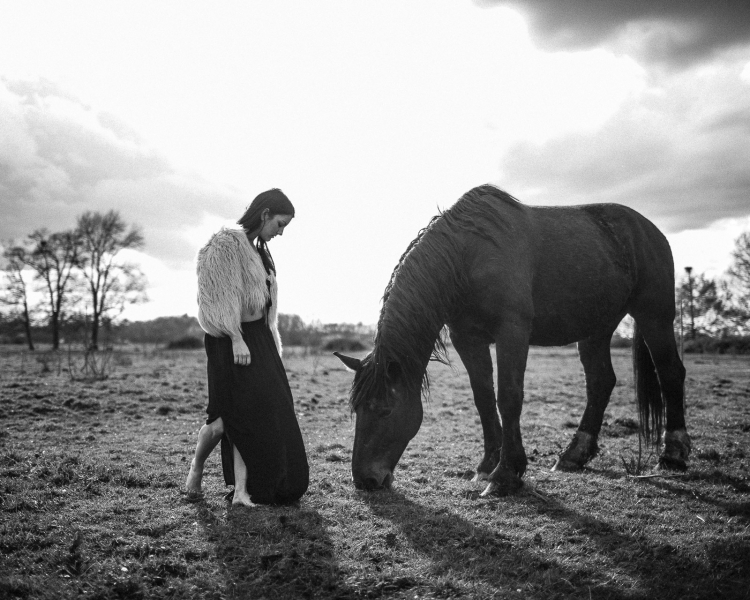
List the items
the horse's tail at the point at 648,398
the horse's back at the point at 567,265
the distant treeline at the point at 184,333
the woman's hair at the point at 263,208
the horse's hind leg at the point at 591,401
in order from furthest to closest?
the distant treeline at the point at 184,333 < the horse's tail at the point at 648,398 < the horse's hind leg at the point at 591,401 < the horse's back at the point at 567,265 < the woman's hair at the point at 263,208

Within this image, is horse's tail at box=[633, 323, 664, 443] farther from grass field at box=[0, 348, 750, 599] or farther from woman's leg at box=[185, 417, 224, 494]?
woman's leg at box=[185, 417, 224, 494]

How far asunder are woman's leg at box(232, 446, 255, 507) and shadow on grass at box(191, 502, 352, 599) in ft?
0.32

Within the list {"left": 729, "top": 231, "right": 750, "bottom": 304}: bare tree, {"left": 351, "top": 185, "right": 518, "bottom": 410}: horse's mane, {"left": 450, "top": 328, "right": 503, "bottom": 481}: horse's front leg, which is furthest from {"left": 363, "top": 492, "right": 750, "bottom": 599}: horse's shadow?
{"left": 729, "top": 231, "right": 750, "bottom": 304}: bare tree

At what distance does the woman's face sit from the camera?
4020 mm

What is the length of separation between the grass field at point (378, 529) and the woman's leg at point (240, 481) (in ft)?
0.37

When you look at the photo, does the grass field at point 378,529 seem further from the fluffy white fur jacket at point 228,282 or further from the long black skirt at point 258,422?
the fluffy white fur jacket at point 228,282

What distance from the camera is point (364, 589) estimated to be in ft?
8.23

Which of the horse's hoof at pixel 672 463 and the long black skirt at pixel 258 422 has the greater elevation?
the long black skirt at pixel 258 422

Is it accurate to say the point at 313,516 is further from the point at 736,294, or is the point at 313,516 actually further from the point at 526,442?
the point at 736,294

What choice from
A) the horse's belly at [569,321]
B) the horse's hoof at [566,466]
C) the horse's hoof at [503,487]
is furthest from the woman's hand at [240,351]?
the horse's hoof at [566,466]

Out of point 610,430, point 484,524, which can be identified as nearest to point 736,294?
point 610,430

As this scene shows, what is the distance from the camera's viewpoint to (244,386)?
382cm

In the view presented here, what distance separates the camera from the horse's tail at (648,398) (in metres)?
5.64

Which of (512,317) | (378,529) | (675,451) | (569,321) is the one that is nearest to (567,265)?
(569,321)
